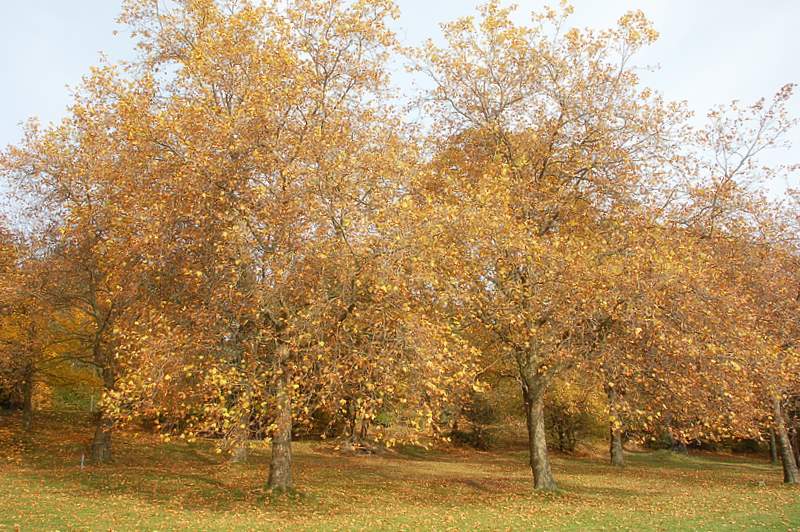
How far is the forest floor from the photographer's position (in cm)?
1309

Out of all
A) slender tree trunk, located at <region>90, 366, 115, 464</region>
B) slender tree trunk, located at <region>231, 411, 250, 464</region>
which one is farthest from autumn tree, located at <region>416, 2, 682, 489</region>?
slender tree trunk, located at <region>90, 366, 115, 464</region>

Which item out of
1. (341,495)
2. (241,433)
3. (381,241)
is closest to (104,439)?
(341,495)

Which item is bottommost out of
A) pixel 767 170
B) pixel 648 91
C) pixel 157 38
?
pixel 767 170

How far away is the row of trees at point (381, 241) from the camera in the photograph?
13031 millimetres

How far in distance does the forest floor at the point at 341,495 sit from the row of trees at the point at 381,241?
6.58 feet

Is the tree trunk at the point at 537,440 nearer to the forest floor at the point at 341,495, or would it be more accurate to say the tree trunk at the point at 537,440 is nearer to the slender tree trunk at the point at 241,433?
the forest floor at the point at 341,495

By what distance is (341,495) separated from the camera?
17516mm

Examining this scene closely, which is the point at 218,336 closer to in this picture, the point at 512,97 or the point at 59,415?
the point at 512,97

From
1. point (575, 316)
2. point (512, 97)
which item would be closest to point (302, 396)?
point (575, 316)

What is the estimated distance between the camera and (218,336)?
1384 cm

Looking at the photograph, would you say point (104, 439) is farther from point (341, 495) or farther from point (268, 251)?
point (268, 251)

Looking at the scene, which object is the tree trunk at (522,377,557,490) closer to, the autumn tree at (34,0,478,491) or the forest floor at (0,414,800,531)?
the forest floor at (0,414,800,531)

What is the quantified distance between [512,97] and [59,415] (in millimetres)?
32237

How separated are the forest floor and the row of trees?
201 cm
